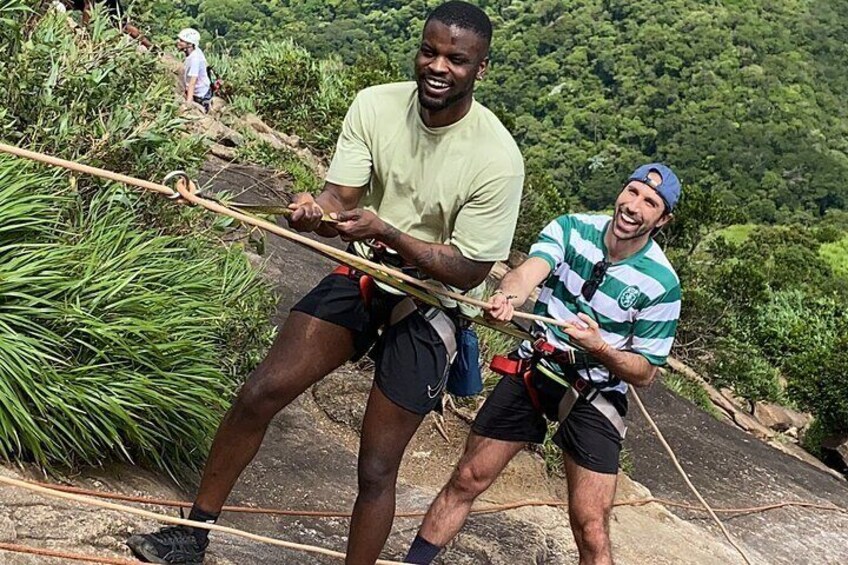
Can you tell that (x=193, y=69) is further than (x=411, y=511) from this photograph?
Yes

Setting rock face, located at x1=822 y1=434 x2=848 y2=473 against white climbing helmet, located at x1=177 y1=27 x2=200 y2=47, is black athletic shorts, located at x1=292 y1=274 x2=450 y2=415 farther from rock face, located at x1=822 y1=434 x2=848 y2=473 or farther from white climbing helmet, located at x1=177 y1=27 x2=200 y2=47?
rock face, located at x1=822 y1=434 x2=848 y2=473

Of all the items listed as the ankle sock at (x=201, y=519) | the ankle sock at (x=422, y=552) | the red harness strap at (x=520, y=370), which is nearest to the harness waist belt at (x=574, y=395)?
the red harness strap at (x=520, y=370)

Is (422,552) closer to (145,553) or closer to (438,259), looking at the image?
(145,553)

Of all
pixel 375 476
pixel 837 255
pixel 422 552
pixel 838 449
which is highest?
pixel 375 476

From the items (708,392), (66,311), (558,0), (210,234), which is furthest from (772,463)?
(558,0)

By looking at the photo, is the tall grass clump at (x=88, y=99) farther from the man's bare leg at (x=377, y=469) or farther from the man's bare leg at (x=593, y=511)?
the man's bare leg at (x=593, y=511)

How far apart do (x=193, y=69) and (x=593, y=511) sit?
10209mm

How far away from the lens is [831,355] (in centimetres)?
1656

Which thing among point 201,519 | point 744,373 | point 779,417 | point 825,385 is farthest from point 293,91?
point 201,519

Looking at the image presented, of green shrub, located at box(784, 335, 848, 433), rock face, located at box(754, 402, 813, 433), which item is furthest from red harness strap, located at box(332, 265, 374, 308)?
rock face, located at box(754, 402, 813, 433)

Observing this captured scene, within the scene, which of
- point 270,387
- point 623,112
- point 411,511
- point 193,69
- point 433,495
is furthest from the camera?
point 623,112

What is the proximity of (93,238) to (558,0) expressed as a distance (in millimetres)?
96456

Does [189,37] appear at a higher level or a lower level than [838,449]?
higher

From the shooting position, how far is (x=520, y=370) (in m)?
4.41
